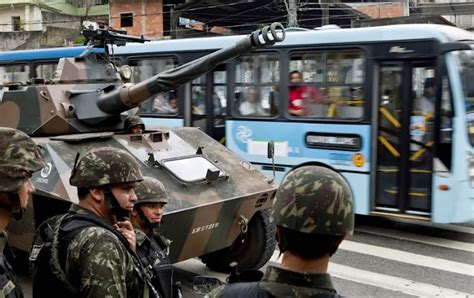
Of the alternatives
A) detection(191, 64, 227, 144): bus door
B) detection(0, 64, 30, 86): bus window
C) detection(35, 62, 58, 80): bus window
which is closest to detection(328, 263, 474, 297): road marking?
detection(191, 64, 227, 144): bus door

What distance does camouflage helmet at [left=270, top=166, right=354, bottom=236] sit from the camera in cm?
185

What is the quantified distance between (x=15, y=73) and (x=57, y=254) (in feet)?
41.4

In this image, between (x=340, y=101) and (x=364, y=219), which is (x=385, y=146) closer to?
(x=340, y=101)

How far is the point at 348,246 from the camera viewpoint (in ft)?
26.4

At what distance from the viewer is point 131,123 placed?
22.1 ft

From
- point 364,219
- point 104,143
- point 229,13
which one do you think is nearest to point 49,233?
point 104,143

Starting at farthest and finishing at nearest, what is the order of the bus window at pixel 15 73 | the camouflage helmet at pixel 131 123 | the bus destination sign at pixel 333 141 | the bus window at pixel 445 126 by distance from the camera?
the bus window at pixel 15 73, the bus destination sign at pixel 333 141, the bus window at pixel 445 126, the camouflage helmet at pixel 131 123

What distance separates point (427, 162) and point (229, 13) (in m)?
20.2

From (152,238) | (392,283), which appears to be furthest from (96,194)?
(392,283)

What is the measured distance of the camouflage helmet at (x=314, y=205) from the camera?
6.08ft

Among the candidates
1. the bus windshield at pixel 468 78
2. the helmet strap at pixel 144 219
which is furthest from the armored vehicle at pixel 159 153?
the bus windshield at pixel 468 78

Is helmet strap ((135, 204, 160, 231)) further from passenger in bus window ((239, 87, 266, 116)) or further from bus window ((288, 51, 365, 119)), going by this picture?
passenger in bus window ((239, 87, 266, 116))

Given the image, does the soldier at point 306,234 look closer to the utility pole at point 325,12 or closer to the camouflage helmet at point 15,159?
the camouflage helmet at point 15,159

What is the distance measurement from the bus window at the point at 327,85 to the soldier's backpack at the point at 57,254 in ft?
20.3
